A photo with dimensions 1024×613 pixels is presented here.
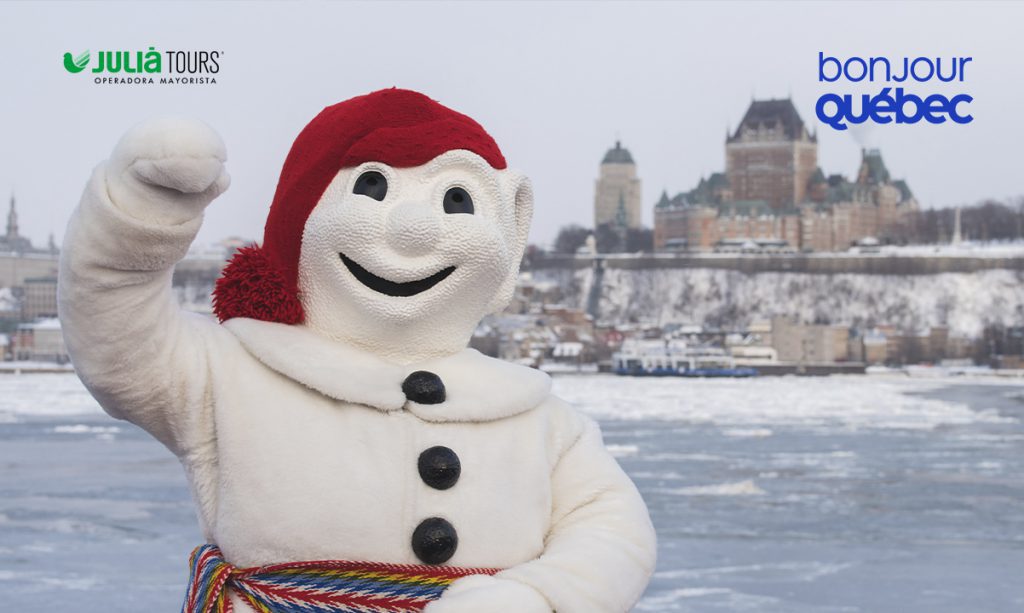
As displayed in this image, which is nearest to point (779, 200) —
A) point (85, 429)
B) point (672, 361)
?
point (672, 361)

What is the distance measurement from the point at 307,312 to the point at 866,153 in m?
62.2

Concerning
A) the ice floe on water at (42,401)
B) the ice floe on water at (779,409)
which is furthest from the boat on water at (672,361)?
the ice floe on water at (42,401)

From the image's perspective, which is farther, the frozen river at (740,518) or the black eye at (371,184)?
the frozen river at (740,518)

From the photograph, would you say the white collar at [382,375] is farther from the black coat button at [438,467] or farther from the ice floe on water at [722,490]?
the ice floe on water at [722,490]

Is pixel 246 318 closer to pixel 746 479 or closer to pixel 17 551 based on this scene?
pixel 17 551

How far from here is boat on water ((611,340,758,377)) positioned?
39.9 meters

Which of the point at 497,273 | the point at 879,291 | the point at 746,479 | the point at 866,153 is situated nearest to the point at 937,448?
the point at 746,479

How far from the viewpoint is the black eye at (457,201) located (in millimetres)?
1446

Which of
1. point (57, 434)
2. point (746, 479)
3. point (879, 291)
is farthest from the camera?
point (879, 291)

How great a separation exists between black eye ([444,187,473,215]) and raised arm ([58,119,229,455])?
25 cm

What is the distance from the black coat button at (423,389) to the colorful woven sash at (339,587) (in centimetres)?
15

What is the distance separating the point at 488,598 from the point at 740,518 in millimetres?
4931

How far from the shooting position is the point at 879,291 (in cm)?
5359

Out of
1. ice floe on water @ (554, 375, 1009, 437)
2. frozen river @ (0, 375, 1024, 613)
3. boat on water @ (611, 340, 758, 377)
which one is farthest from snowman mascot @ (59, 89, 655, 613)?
boat on water @ (611, 340, 758, 377)
